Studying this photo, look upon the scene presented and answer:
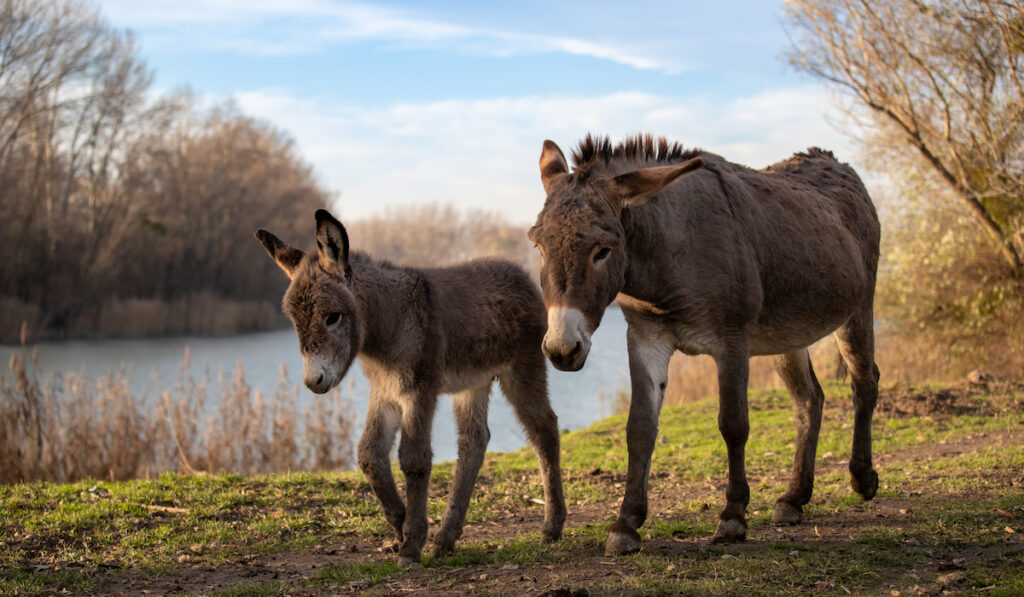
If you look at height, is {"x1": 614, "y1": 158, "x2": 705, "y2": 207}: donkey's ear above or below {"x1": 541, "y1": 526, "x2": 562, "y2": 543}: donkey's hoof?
above

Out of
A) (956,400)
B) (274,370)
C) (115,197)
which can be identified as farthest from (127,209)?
(956,400)

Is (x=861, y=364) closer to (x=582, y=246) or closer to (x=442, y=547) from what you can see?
(x=582, y=246)

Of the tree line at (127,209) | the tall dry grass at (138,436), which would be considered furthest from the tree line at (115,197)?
the tall dry grass at (138,436)

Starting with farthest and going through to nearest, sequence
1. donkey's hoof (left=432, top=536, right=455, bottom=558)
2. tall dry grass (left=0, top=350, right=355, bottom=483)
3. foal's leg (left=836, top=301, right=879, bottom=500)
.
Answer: tall dry grass (left=0, top=350, right=355, bottom=483)
foal's leg (left=836, top=301, right=879, bottom=500)
donkey's hoof (left=432, top=536, right=455, bottom=558)

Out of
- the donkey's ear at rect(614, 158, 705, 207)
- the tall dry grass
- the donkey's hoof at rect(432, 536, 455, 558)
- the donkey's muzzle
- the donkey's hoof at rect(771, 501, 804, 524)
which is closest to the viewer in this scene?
the donkey's muzzle

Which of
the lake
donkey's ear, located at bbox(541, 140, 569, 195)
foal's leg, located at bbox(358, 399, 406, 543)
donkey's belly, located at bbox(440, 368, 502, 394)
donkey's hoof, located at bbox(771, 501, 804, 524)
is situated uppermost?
donkey's ear, located at bbox(541, 140, 569, 195)

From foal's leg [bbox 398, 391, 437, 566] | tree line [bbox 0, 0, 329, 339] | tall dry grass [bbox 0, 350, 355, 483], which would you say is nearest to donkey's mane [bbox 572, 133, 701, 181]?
foal's leg [bbox 398, 391, 437, 566]

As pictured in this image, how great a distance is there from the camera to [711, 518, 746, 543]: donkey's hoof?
16.6ft

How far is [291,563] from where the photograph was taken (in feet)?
17.8

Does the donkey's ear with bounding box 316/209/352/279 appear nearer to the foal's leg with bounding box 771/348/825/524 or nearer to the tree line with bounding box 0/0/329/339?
the foal's leg with bounding box 771/348/825/524

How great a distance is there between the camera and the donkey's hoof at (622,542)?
4.85 meters

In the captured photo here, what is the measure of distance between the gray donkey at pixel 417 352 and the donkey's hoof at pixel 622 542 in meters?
0.74

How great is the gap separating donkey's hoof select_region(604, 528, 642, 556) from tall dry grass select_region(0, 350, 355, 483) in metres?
6.86

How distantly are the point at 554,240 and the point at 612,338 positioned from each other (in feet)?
97.9
